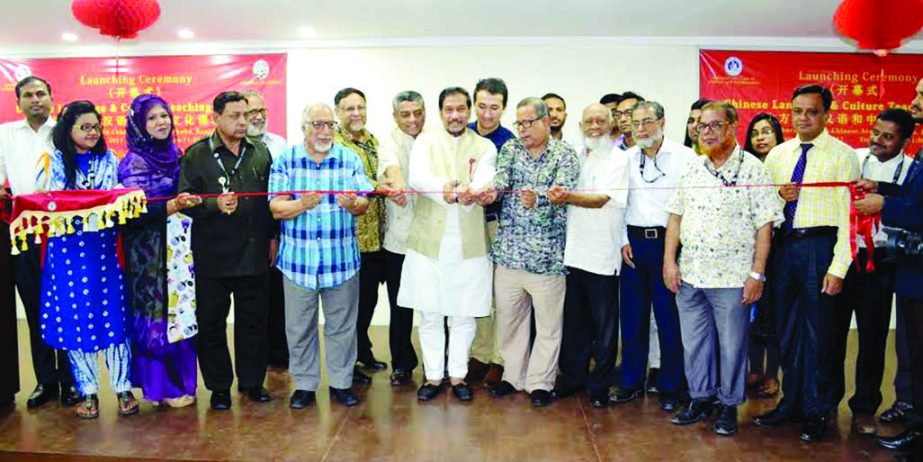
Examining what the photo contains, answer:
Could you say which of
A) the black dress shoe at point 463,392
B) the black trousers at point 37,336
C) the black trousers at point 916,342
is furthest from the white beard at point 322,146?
the black trousers at point 916,342

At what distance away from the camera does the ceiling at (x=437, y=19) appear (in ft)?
17.2

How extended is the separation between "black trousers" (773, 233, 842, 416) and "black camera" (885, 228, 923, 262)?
224 mm

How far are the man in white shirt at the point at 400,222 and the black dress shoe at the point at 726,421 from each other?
1704 mm

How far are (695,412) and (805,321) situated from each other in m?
0.66

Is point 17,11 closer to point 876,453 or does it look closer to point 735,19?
point 735,19

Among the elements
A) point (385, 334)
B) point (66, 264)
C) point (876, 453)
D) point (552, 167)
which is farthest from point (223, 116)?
point (876, 453)

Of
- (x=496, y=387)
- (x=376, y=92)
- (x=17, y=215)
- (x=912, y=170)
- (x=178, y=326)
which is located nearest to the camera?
(x=912, y=170)

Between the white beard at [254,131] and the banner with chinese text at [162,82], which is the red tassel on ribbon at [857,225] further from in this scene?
the banner with chinese text at [162,82]

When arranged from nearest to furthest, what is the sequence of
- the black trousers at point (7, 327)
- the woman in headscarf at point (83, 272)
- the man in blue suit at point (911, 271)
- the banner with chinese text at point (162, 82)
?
the man in blue suit at point (911, 271) < the woman in headscarf at point (83, 272) < the black trousers at point (7, 327) < the banner with chinese text at point (162, 82)

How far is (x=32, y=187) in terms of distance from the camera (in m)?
3.83

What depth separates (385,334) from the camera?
17.7 feet

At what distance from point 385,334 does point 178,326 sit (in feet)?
7.31

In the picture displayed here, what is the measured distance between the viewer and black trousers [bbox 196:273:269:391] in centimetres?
339

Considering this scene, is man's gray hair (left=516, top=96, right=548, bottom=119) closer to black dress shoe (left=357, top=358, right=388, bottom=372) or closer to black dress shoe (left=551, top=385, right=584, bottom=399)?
black dress shoe (left=551, top=385, right=584, bottom=399)
